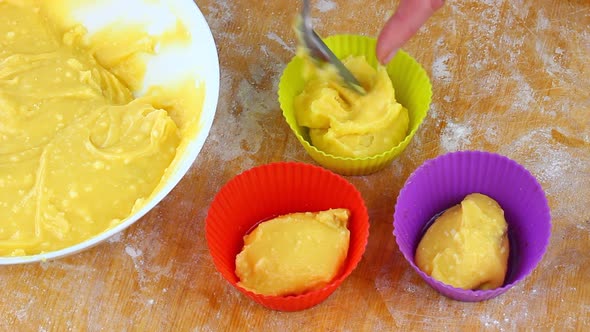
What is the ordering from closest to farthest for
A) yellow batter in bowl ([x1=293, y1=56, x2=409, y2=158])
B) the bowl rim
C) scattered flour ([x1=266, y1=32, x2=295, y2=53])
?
the bowl rim, yellow batter in bowl ([x1=293, y1=56, x2=409, y2=158]), scattered flour ([x1=266, y1=32, x2=295, y2=53])

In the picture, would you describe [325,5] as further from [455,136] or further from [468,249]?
[468,249]

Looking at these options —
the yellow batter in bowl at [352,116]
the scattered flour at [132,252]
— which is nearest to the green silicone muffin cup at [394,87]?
the yellow batter in bowl at [352,116]

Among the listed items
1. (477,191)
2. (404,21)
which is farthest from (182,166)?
(477,191)

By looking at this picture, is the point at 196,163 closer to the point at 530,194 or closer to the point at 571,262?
the point at 530,194

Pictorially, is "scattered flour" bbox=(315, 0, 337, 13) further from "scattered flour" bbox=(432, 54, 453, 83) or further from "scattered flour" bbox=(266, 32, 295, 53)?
"scattered flour" bbox=(432, 54, 453, 83)

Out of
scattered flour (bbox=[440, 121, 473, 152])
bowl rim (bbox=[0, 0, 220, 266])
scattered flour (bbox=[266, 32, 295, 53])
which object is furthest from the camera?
scattered flour (bbox=[266, 32, 295, 53])

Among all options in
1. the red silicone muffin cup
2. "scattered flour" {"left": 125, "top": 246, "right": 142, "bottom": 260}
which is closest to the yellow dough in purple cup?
the red silicone muffin cup
